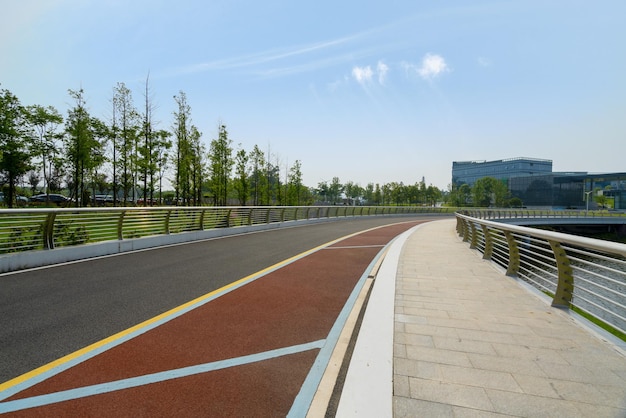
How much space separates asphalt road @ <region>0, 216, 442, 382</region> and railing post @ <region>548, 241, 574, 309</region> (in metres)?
5.70

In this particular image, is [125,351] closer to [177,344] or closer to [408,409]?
[177,344]

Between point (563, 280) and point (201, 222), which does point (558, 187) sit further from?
point (563, 280)

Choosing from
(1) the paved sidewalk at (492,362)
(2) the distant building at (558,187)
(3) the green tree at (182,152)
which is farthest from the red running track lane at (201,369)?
(2) the distant building at (558,187)

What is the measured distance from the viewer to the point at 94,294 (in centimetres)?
553

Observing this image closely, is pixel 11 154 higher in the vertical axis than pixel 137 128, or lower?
lower

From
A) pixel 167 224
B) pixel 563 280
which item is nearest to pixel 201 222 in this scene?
pixel 167 224

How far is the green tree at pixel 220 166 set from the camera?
35.5 metres

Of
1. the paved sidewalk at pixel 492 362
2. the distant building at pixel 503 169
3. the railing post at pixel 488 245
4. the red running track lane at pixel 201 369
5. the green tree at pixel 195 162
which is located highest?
the distant building at pixel 503 169

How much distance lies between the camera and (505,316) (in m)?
4.71

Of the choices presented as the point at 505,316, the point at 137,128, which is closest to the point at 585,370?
the point at 505,316

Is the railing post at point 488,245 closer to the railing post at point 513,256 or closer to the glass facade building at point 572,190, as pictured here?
the railing post at point 513,256

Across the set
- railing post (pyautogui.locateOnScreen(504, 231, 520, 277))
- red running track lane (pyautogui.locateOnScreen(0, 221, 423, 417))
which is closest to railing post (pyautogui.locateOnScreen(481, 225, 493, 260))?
railing post (pyautogui.locateOnScreen(504, 231, 520, 277))

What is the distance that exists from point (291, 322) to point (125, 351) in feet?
6.48

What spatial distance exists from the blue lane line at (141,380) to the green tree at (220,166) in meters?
33.8
